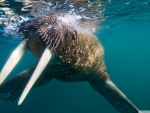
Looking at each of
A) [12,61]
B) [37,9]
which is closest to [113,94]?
[12,61]

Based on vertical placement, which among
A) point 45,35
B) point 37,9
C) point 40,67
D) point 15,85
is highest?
point 45,35

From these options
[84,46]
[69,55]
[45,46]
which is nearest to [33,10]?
[84,46]

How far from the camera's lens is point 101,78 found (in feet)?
22.5

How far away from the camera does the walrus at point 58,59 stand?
3.43m

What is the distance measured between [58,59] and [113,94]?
290cm

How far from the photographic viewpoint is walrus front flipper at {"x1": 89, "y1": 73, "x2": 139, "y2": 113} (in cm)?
627

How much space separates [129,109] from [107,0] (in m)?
5.80

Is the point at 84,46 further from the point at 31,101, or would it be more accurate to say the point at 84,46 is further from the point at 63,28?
the point at 31,101

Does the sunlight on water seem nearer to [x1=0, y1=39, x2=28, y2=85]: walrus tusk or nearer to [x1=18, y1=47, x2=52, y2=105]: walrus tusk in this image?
[x1=0, y1=39, x2=28, y2=85]: walrus tusk

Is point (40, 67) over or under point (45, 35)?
under

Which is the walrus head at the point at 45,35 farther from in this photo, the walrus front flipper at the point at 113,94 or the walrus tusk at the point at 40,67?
the walrus front flipper at the point at 113,94

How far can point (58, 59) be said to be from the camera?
442 centimetres

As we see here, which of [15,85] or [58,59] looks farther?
[15,85]

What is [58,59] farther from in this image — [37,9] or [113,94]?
[37,9]
